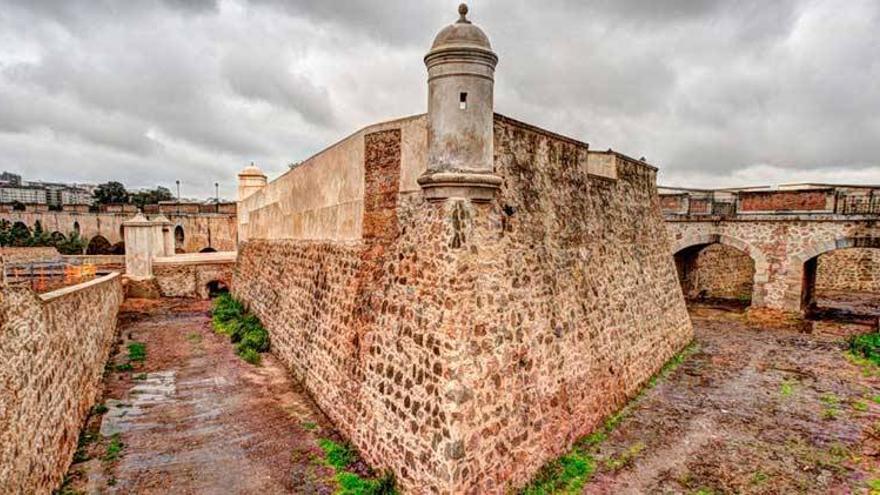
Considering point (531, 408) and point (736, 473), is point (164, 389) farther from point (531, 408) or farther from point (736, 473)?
point (736, 473)

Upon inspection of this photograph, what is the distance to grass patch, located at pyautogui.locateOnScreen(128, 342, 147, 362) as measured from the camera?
435 inches

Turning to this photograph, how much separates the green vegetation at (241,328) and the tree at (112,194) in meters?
50.8

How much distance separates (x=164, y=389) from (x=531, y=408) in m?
7.34

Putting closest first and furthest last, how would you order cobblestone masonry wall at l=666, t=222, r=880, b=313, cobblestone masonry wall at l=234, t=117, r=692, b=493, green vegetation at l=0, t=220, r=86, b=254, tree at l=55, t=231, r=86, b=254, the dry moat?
cobblestone masonry wall at l=234, t=117, r=692, b=493
the dry moat
cobblestone masonry wall at l=666, t=222, r=880, b=313
green vegetation at l=0, t=220, r=86, b=254
tree at l=55, t=231, r=86, b=254

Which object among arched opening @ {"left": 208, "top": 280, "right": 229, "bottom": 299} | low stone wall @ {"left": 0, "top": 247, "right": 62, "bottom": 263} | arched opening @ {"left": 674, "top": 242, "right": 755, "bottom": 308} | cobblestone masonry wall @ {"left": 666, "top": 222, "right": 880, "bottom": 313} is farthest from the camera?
low stone wall @ {"left": 0, "top": 247, "right": 62, "bottom": 263}

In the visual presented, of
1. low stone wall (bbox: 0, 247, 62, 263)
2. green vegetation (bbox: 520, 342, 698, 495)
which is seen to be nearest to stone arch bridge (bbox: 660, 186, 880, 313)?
green vegetation (bbox: 520, 342, 698, 495)

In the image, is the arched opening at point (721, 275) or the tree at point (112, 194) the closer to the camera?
the arched opening at point (721, 275)

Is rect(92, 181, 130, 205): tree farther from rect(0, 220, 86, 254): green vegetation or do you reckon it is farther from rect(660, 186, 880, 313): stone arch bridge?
rect(660, 186, 880, 313): stone arch bridge

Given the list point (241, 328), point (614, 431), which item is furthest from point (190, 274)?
point (614, 431)

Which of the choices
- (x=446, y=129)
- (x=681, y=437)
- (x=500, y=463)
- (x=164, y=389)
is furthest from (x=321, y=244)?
(x=681, y=437)

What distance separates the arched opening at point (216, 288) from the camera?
20177mm

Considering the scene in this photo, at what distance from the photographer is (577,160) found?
8578 mm

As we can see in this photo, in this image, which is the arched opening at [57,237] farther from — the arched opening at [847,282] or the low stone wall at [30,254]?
the arched opening at [847,282]

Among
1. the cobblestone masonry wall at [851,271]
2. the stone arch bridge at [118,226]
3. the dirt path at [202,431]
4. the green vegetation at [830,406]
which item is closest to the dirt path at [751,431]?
the green vegetation at [830,406]
